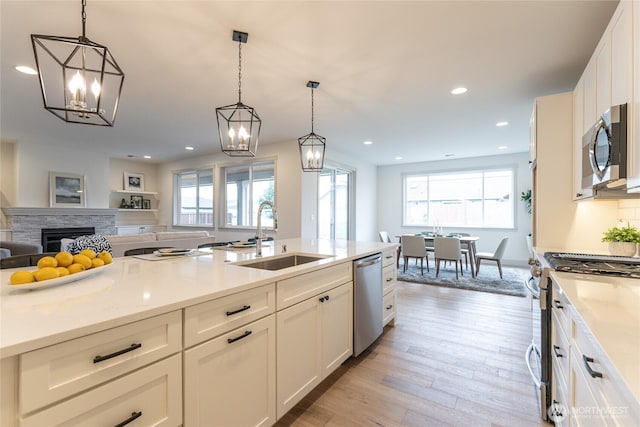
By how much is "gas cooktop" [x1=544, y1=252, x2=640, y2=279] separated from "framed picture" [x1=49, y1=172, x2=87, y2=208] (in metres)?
8.03

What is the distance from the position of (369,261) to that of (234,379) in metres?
1.48

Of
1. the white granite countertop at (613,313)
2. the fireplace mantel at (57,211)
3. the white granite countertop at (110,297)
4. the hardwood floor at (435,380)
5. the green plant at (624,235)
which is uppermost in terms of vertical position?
the fireplace mantel at (57,211)

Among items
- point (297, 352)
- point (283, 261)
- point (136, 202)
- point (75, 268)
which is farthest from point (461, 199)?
point (136, 202)

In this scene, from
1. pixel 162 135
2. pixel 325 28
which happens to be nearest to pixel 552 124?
pixel 325 28

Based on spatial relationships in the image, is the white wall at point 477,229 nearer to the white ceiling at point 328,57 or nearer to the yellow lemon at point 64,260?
the white ceiling at point 328,57

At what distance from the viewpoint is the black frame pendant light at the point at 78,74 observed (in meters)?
1.24

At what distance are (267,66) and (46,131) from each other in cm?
472

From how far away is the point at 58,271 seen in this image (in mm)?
1187

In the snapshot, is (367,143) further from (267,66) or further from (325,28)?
(325,28)

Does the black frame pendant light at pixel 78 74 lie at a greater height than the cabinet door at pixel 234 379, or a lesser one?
greater

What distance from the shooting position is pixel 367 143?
5660 millimetres

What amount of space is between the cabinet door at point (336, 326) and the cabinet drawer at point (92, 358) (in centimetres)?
107

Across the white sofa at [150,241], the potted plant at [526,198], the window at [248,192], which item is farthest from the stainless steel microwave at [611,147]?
the potted plant at [526,198]

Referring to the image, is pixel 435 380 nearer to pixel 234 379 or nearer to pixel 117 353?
pixel 234 379
